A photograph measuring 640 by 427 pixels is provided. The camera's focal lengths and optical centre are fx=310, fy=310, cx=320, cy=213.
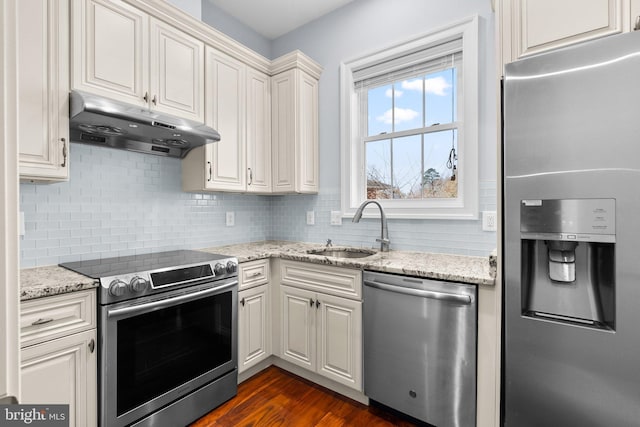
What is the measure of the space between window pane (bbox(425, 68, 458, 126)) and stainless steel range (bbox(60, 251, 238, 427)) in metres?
1.83

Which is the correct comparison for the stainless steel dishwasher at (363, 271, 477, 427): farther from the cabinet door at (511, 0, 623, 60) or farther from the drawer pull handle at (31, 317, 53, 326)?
the drawer pull handle at (31, 317, 53, 326)

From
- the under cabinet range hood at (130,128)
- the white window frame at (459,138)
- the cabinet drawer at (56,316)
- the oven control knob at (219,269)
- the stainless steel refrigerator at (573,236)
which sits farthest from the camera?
the white window frame at (459,138)

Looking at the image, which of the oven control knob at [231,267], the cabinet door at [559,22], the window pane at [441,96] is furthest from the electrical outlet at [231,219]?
the cabinet door at [559,22]

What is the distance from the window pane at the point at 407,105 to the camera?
246cm

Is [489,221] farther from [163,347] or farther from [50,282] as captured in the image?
[50,282]

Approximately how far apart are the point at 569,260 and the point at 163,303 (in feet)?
6.25

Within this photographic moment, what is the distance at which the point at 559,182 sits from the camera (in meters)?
1.21

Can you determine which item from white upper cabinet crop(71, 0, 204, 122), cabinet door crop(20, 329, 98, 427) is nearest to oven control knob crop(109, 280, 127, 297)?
cabinet door crop(20, 329, 98, 427)

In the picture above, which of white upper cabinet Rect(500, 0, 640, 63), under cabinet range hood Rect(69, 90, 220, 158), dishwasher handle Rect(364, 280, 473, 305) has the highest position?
white upper cabinet Rect(500, 0, 640, 63)

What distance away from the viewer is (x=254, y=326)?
228cm

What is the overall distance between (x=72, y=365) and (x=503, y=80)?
7.60 feet

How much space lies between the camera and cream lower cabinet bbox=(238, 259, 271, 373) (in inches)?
85.8

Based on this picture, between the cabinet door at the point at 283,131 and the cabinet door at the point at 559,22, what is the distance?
171 cm

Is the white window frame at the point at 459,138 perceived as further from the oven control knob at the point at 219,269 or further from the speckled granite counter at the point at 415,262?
the oven control knob at the point at 219,269
